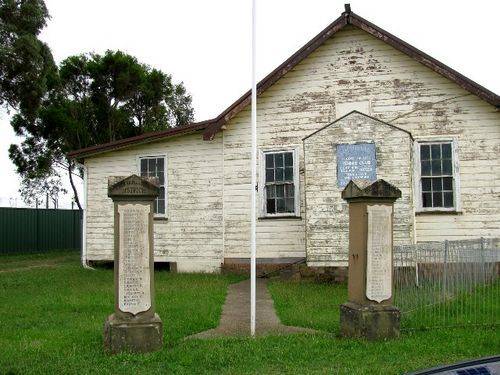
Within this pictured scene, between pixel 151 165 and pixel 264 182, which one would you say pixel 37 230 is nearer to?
pixel 151 165

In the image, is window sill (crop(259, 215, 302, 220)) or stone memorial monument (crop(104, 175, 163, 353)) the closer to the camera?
stone memorial monument (crop(104, 175, 163, 353))

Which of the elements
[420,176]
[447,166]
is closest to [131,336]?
[420,176]

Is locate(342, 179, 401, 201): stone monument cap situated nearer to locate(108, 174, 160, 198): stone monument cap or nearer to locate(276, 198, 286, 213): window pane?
locate(108, 174, 160, 198): stone monument cap

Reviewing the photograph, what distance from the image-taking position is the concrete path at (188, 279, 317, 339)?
332 inches

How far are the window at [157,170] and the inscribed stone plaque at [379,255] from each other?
32.7 ft

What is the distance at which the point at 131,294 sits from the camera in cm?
743

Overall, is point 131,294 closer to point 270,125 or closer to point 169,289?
point 169,289

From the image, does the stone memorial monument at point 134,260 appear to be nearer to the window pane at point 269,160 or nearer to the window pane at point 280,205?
the window pane at point 280,205

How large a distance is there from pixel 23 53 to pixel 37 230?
1071 centimetres

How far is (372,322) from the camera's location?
7.80m

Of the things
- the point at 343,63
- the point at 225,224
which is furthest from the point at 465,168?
the point at 225,224

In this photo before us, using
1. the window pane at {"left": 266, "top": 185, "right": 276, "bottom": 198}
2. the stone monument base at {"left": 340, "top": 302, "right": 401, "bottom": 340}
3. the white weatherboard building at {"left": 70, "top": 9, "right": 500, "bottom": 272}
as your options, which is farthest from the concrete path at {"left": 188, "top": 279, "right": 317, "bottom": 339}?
the window pane at {"left": 266, "top": 185, "right": 276, "bottom": 198}

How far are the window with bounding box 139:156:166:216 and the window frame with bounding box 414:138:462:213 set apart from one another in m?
7.05

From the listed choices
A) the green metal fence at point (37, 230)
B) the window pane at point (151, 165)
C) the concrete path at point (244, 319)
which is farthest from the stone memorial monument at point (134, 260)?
the green metal fence at point (37, 230)
